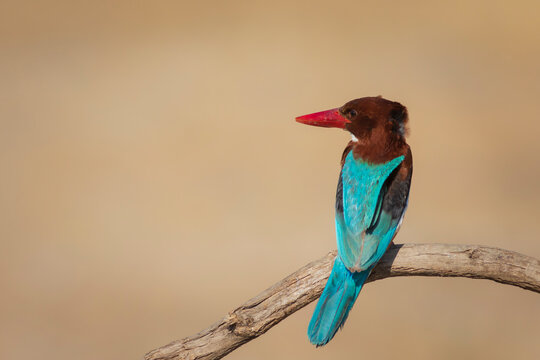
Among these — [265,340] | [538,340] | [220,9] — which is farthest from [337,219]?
[220,9]

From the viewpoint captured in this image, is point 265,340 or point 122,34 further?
point 122,34

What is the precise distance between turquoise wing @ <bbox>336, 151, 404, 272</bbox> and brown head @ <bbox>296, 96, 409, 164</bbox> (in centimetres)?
4

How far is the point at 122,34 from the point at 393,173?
19.7 ft

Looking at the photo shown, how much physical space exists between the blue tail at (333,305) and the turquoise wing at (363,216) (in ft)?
0.18

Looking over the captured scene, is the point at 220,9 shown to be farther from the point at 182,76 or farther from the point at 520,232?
the point at 520,232

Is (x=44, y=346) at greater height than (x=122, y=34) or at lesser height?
lesser

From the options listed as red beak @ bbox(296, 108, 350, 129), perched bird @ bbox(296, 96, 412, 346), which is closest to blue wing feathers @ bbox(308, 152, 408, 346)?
perched bird @ bbox(296, 96, 412, 346)

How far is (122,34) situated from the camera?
835cm

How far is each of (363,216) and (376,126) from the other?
1.32 ft

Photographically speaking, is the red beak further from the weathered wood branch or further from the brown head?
the weathered wood branch

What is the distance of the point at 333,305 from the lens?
101 inches

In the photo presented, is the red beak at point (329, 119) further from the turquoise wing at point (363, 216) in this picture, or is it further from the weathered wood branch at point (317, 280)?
the weathered wood branch at point (317, 280)

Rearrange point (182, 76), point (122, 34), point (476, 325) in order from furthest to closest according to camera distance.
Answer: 1. point (122, 34)
2. point (182, 76)
3. point (476, 325)

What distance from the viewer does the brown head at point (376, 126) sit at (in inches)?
116
